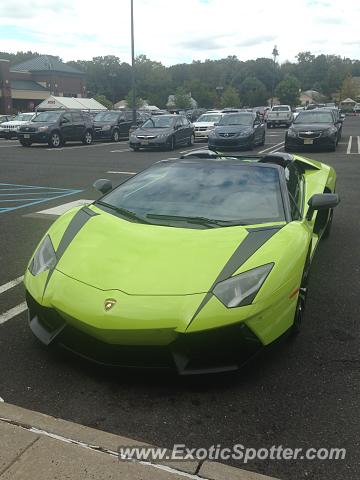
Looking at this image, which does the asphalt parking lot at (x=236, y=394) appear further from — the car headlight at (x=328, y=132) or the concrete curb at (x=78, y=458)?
the car headlight at (x=328, y=132)

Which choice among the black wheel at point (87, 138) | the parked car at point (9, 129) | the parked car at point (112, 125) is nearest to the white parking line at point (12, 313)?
the black wheel at point (87, 138)

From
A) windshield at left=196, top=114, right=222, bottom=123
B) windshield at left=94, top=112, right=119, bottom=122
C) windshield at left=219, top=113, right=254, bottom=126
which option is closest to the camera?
windshield at left=219, top=113, right=254, bottom=126

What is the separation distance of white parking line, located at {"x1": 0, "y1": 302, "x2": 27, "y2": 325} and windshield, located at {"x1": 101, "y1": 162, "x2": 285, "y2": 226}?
1141 mm

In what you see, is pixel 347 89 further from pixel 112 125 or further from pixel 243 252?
pixel 243 252

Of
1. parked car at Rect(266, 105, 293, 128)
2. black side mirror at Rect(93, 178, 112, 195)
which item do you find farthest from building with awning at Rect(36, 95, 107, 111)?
black side mirror at Rect(93, 178, 112, 195)

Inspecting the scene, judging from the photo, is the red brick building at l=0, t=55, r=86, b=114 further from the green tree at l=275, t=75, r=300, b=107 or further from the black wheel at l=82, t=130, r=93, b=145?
the black wheel at l=82, t=130, r=93, b=145

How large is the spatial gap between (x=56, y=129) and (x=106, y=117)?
564cm

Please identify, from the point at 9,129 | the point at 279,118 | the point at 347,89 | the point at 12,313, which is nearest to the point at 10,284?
the point at 12,313

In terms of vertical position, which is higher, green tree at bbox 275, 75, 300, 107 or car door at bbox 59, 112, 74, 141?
green tree at bbox 275, 75, 300, 107

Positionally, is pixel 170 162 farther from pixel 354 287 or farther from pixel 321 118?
pixel 321 118

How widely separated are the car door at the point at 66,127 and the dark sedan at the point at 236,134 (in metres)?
7.13

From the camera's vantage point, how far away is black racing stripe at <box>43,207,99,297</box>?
330 centimetres

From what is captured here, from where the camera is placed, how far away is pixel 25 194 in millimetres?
9602

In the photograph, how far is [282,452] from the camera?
2.39m
